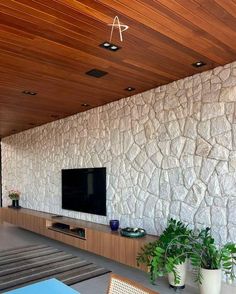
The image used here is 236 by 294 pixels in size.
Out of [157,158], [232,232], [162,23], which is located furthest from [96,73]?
[232,232]

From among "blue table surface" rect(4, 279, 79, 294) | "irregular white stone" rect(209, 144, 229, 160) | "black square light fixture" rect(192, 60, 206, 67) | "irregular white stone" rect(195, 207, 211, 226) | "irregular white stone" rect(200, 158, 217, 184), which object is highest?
"black square light fixture" rect(192, 60, 206, 67)

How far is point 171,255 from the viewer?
317 cm

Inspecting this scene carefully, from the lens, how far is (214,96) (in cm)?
353

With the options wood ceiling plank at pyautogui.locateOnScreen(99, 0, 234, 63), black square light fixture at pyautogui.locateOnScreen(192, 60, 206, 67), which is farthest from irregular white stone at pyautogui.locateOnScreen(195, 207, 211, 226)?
wood ceiling plank at pyautogui.locateOnScreen(99, 0, 234, 63)

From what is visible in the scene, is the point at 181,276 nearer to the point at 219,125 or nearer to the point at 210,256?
the point at 210,256

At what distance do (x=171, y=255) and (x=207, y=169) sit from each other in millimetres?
1090

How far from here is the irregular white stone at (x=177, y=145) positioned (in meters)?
3.84

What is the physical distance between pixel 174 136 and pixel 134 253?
64.1 inches

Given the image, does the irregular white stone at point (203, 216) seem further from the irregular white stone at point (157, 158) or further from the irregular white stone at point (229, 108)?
the irregular white stone at point (229, 108)

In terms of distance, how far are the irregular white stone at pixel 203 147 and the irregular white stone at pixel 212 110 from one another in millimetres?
282

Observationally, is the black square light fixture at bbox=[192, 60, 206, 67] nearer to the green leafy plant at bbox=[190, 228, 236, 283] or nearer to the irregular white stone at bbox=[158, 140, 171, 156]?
the irregular white stone at bbox=[158, 140, 171, 156]

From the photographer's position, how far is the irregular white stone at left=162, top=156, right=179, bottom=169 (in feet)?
12.8

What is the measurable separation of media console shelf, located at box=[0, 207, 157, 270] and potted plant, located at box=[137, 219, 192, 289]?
1.60ft

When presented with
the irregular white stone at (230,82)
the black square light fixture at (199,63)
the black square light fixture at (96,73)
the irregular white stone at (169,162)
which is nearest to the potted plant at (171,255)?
the irregular white stone at (169,162)
